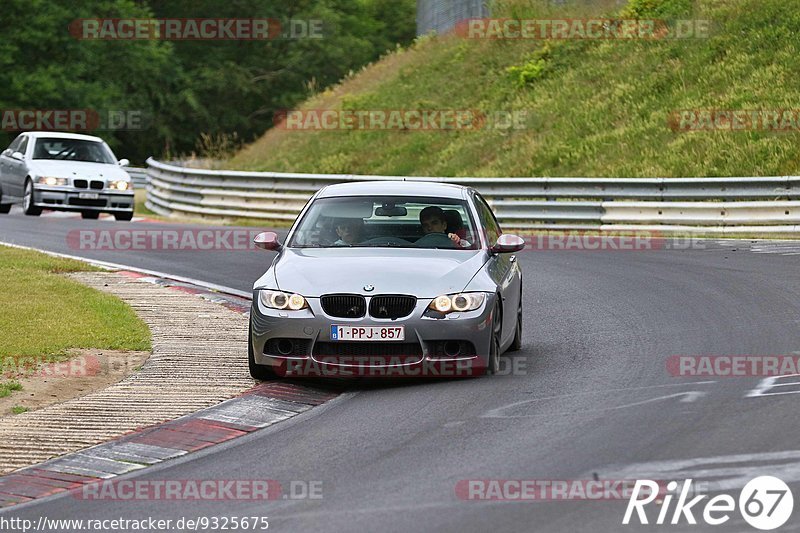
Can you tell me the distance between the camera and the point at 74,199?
27750mm

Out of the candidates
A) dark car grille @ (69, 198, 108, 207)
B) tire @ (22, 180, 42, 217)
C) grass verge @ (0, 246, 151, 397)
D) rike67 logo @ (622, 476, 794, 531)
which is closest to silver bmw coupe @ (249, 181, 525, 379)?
grass verge @ (0, 246, 151, 397)

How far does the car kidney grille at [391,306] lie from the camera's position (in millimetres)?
10148

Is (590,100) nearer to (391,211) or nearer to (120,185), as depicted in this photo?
(120,185)

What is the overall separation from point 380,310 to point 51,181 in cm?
1898

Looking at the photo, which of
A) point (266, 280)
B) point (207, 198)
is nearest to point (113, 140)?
point (207, 198)

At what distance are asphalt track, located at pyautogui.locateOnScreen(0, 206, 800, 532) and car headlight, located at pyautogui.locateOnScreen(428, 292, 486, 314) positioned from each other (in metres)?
0.54

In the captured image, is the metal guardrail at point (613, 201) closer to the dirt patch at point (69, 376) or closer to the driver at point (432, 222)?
the driver at point (432, 222)

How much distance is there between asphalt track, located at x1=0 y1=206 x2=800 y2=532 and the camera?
6.75m

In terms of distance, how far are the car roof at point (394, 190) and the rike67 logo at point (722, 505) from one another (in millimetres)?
5103

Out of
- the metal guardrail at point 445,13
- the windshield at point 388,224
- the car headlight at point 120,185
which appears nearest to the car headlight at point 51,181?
the car headlight at point 120,185

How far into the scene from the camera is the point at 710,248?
69.4 feet

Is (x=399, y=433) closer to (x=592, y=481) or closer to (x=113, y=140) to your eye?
(x=592, y=481)

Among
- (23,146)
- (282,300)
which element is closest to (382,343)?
(282,300)

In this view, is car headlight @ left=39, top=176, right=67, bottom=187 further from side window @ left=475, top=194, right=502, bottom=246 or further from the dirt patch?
side window @ left=475, top=194, right=502, bottom=246
